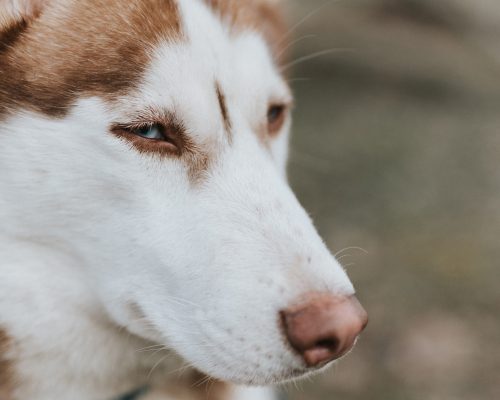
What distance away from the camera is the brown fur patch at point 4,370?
1742 mm

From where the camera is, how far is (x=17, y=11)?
1690mm

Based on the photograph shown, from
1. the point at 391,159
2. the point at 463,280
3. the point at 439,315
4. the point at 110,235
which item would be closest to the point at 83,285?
the point at 110,235

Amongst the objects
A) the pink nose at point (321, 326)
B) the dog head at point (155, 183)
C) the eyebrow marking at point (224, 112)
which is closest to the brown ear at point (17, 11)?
Result: the dog head at point (155, 183)

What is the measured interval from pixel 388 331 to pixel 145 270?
84.4 inches

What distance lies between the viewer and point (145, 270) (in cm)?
166

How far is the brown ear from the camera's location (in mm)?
1680

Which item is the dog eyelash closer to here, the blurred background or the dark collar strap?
the dark collar strap

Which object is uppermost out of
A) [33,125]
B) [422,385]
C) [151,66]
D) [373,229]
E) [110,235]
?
[151,66]

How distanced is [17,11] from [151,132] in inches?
17.0

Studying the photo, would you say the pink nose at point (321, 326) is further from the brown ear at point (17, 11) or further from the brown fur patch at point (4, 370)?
the brown ear at point (17, 11)

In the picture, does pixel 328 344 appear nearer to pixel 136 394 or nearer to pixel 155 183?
pixel 155 183

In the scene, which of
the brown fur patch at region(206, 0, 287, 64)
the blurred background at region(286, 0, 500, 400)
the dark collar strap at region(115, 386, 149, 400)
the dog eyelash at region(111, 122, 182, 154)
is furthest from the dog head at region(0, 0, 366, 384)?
the blurred background at region(286, 0, 500, 400)

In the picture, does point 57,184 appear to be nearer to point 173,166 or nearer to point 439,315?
point 173,166

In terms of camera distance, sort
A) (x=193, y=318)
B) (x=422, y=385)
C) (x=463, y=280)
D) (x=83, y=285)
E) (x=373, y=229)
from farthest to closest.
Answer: (x=373, y=229), (x=463, y=280), (x=422, y=385), (x=83, y=285), (x=193, y=318)
